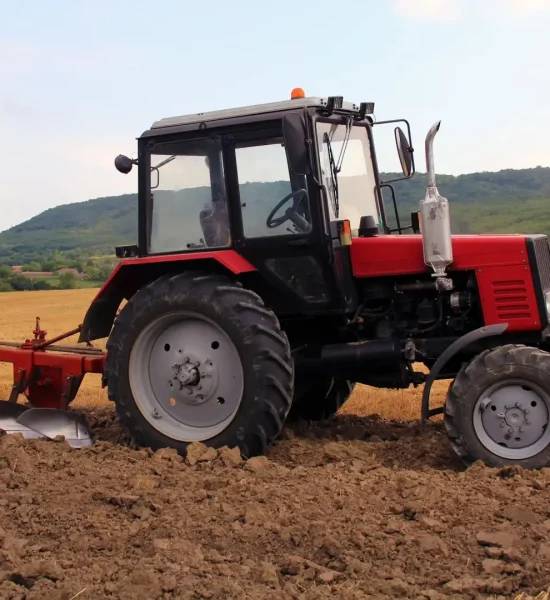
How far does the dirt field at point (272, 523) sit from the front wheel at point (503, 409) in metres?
0.24

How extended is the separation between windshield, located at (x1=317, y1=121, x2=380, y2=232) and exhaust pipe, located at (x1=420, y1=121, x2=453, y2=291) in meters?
0.73

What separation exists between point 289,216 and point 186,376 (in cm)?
136

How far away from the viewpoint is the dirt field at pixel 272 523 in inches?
156

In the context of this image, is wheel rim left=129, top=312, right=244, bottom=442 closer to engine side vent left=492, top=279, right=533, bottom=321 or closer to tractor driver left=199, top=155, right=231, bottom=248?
tractor driver left=199, top=155, right=231, bottom=248

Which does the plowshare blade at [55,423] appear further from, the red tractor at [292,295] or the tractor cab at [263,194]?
the tractor cab at [263,194]

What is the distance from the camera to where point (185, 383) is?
644 cm

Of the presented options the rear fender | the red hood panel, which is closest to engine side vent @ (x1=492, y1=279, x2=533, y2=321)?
the red hood panel

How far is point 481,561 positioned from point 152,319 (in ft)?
10.2

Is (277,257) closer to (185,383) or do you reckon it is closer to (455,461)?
(185,383)

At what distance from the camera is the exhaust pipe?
5.74 metres

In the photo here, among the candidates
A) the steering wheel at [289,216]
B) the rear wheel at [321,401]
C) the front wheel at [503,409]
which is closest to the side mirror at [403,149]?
the steering wheel at [289,216]

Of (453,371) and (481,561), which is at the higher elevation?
(453,371)

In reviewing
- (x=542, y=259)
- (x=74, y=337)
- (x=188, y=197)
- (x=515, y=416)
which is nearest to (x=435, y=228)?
(x=542, y=259)

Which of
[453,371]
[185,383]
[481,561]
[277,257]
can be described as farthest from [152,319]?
[481,561]
